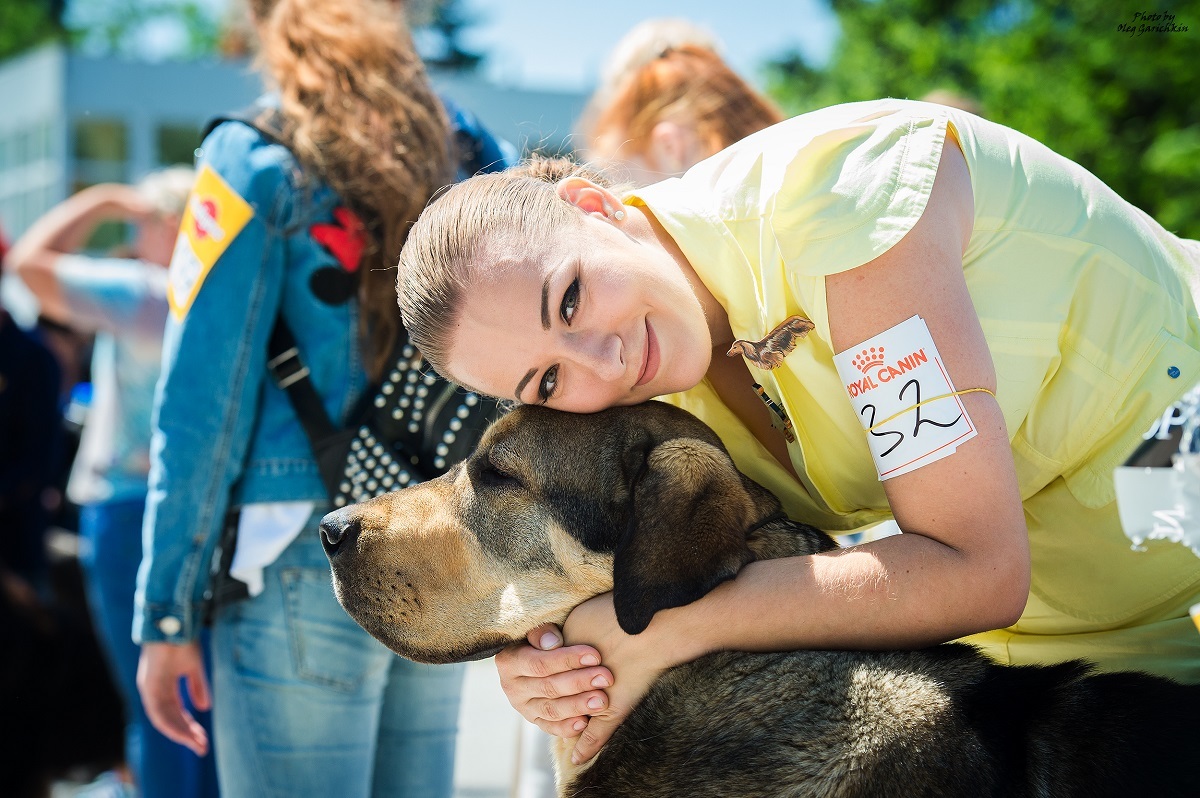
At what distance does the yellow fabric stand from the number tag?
0.14 m

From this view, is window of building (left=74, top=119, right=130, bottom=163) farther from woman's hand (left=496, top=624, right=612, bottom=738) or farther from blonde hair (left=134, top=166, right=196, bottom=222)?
woman's hand (left=496, top=624, right=612, bottom=738)

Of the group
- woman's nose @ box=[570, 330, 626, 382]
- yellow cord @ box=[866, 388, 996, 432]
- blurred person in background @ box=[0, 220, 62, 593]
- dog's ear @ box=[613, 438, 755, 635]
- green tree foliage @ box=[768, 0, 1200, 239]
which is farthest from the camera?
green tree foliage @ box=[768, 0, 1200, 239]

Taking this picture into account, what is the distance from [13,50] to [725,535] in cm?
5984

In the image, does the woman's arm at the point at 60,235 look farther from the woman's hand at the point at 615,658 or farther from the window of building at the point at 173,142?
the window of building at the point at 173,142

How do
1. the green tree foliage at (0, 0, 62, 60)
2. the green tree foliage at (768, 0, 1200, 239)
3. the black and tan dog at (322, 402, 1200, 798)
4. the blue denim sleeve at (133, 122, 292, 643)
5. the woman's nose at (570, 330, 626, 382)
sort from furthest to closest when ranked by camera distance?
the green tree foliage at (0, 0, 62, 60) → the green tree foliage at (768, 0, 1200, 239) → the blue denim sleeve at (133, 122, 292, 643) → the woman's nose at (570, 330, 626, 382) → the black and tan dog at (322, 402, 1200, 798)

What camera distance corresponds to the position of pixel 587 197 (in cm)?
238

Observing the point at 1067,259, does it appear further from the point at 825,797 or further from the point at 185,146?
the point at 185,146

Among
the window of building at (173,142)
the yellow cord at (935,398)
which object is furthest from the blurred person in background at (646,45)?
the window of building at (173,142)

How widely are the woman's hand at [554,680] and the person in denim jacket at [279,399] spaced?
0.66 m

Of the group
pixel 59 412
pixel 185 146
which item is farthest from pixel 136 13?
pixel 59 412

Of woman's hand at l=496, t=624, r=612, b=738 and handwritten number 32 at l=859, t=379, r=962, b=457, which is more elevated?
handwritten number 32 at l=859, t=379, r=962, b=457

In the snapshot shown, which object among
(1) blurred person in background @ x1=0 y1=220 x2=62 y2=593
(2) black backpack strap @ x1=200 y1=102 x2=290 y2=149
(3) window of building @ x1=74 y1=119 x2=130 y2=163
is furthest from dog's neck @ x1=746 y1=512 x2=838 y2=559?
(3) window of building @ x1=74 y1=119 x2=130 y2=163

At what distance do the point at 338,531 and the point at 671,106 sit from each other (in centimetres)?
291

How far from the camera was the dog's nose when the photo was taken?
2.44 meters
